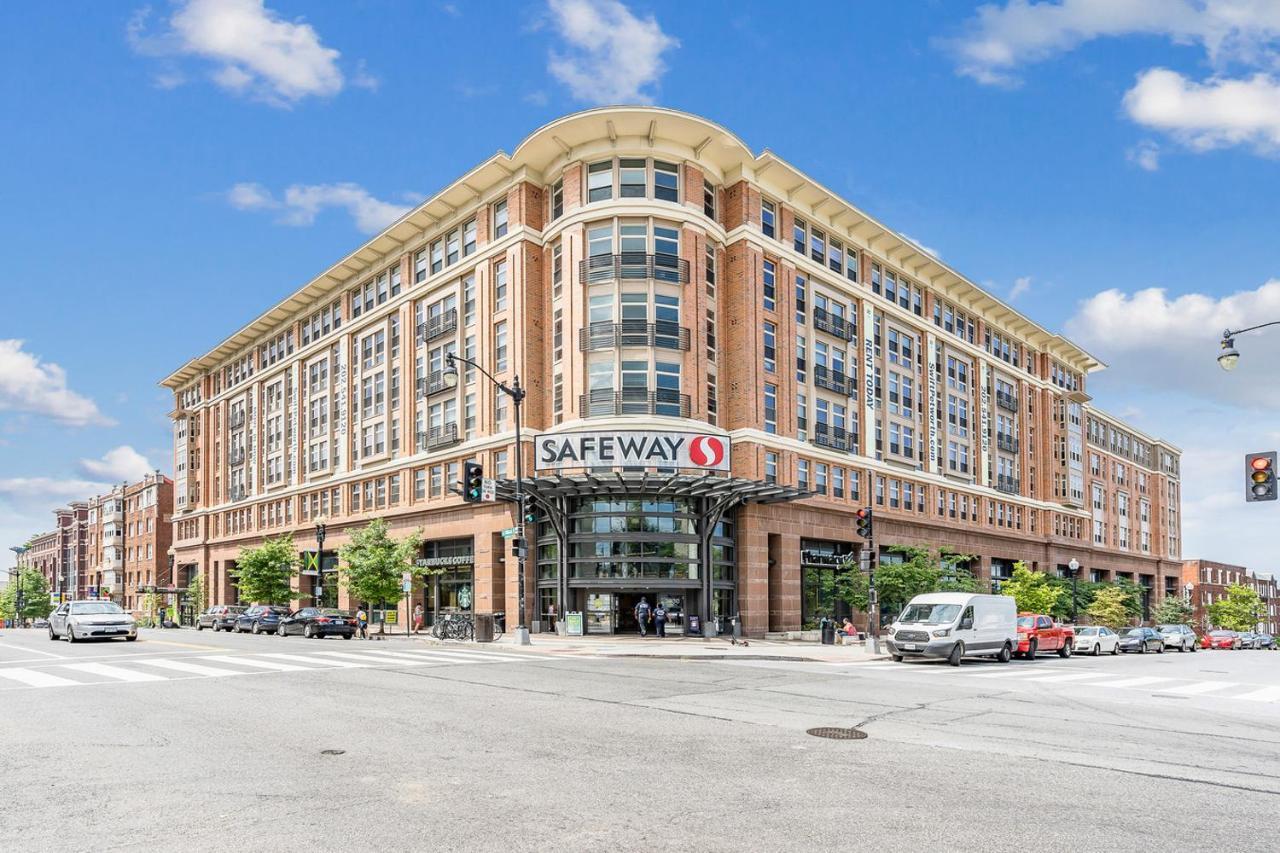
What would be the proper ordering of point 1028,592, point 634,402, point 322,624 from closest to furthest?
point 322,624 → point 634,402 → point 1028,592

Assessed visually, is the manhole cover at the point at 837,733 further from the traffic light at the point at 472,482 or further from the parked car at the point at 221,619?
the parked car at the point at 221,619

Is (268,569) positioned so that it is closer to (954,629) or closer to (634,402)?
(634,402)

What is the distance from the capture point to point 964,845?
7117 millimetres

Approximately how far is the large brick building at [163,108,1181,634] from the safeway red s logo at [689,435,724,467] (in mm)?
146

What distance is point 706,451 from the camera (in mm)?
41500

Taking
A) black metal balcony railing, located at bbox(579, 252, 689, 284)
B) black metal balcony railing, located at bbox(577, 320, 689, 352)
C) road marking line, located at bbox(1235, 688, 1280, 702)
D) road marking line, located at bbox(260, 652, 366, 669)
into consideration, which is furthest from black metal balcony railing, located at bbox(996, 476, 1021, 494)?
road marking line, located at bbox(260, 652, 366, 669)

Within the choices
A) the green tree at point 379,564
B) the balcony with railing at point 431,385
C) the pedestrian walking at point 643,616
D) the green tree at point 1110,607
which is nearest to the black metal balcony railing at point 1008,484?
the green tree at point 1110,607

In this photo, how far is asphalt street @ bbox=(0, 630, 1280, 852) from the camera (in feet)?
24.4

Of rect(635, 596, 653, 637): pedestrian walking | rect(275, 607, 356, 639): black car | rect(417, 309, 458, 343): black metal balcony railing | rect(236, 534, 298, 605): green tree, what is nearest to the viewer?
rect(635, 596, 653, 637): pedestrian walking

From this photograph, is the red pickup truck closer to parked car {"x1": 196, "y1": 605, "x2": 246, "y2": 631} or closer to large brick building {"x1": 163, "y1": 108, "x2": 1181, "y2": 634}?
large brick building {"x1": 163, "y1": 108, "x2": 1181, "y2": 634}

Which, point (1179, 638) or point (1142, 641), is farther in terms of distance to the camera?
point (1179, 638)

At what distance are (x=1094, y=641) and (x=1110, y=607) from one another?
3556 centimetres

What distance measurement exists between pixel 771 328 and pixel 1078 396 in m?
44.7

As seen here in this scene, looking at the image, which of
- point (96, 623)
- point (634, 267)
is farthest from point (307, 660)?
point (634, 267)
